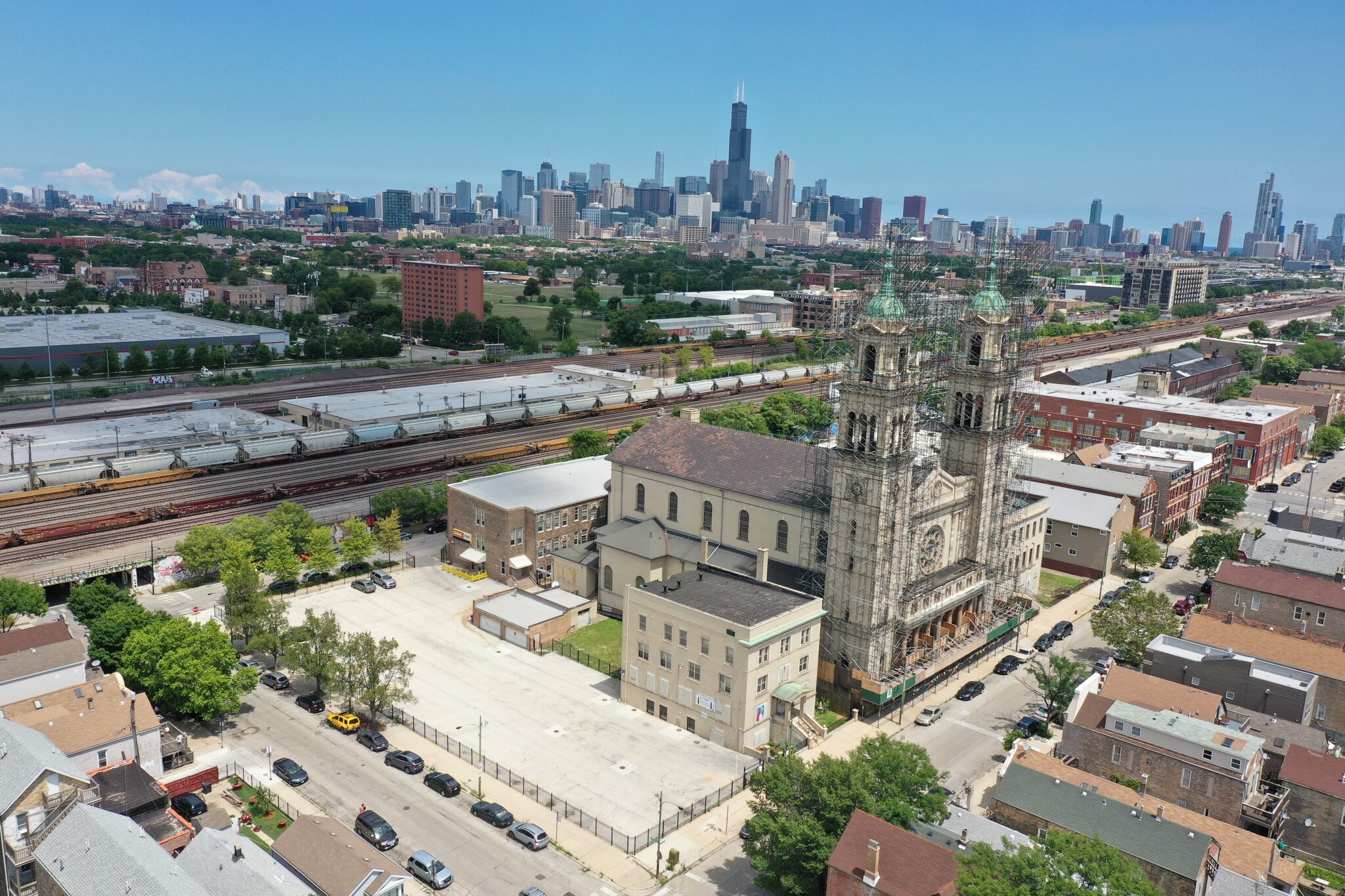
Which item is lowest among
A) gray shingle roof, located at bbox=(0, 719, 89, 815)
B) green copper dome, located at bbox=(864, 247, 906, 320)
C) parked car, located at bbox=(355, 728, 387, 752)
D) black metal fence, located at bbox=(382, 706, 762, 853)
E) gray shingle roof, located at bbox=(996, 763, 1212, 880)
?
black metal fence, located at bbox=(382, 706, 762, 853)

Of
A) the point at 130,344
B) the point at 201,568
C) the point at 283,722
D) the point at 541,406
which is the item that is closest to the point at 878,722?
the point at 283,722

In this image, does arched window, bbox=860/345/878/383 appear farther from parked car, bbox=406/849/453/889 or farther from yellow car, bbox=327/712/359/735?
yellow car, bbox=327/712/359/735

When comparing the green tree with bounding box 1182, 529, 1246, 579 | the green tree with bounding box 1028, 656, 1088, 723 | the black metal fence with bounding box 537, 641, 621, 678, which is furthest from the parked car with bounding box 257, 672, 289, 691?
the green tree with bounding box 1182, 529, 1246, 579

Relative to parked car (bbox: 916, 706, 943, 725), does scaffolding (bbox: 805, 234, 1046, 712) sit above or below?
above

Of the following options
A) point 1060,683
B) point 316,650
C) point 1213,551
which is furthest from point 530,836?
point 1213,551

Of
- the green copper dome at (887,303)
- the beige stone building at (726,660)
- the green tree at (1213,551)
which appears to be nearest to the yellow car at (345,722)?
the beige stone building at (726,660)

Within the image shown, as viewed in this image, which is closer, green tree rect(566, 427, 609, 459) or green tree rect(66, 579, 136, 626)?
green tree rect(66, 579, 136, 626)
